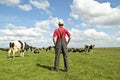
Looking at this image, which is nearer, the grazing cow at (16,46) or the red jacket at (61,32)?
the red jacket at (61,32)

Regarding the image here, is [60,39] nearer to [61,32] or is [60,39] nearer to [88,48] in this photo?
[61,32]

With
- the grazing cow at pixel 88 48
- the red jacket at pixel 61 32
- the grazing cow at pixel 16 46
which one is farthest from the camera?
the grazing cow at pixel 88 48

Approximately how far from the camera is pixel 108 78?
17.3 meters

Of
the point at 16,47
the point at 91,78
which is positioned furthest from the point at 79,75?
the point at 16,47

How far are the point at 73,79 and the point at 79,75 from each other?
1603 millimetres

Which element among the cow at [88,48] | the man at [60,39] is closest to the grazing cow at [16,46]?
the man at [60,39]

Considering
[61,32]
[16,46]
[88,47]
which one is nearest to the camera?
[61,32]

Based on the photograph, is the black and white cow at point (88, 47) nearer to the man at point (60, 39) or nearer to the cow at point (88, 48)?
the cow at point (88, 48)

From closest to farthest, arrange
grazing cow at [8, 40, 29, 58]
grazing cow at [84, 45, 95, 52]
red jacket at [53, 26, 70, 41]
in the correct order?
red jacket at [53, 26, 70, 41] → grazing cow at [8, 40, 29, 58] → grazing cow at [84, 45, 95, 52]

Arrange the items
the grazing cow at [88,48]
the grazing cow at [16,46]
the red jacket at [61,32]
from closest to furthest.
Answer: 1. the red jacket at [61,32]
2. the grazing cow at [16,46]
3. the grazing cow at [88,48]

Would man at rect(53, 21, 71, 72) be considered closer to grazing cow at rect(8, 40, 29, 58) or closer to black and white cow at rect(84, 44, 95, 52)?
Result: grazing cow at rect(8, 40, 29, 58)

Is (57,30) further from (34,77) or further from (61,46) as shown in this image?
(34,77)

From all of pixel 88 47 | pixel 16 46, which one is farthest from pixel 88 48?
pixel 16 46

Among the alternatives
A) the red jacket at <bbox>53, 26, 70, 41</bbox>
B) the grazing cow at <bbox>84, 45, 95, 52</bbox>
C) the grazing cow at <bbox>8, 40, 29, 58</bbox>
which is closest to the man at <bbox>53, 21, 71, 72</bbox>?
the red jacket at <bbox>53, 26, 70, 41</bbox>
